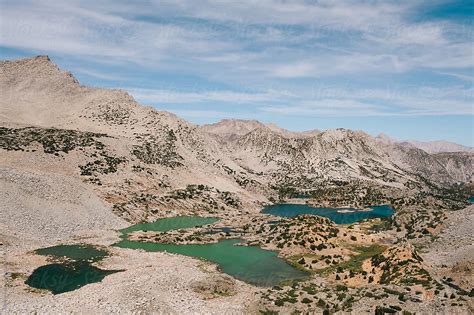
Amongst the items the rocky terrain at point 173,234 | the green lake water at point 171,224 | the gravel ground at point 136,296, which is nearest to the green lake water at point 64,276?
the gravel ground at point 136,296

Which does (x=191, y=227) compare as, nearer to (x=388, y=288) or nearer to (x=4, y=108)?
(x=388, y=288)

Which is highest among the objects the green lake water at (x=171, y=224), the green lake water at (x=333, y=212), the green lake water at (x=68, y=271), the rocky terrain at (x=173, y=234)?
the rocky terrain at (x=173, y=234)

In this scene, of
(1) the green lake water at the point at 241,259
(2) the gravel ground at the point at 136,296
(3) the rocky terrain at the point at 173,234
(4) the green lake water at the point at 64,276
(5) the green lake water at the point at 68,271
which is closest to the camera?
(2) the gravel ground at the point at 136,296

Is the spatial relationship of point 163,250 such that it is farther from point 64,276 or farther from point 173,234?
point 64,276

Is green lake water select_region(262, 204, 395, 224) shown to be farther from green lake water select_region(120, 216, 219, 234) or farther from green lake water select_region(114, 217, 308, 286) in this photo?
green lake water select_region(114, 217, 308, 286)

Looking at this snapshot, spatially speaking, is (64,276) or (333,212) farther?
(333,212)

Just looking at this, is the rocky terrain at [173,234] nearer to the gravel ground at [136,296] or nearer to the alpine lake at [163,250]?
the gravel ground at [136,296]

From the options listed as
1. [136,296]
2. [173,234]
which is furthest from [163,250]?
[136,296]
